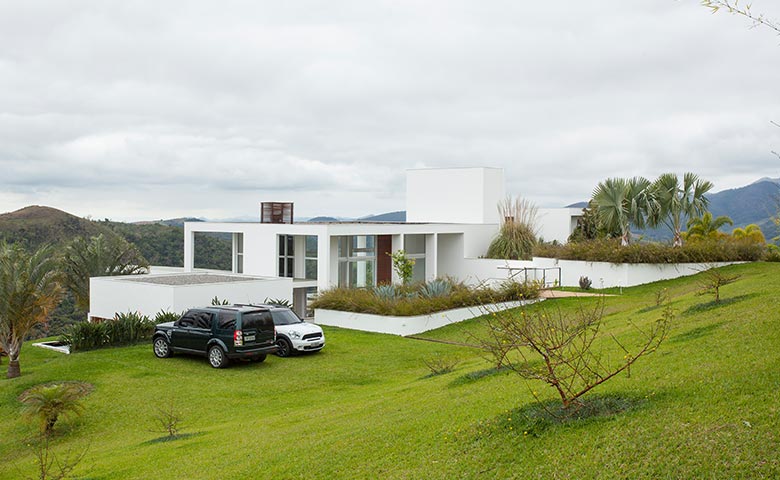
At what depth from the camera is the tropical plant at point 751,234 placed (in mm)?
29984

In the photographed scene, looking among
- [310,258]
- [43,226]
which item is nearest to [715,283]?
[310,258]

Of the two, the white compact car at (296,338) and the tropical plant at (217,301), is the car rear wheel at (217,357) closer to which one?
the white compact car at (296,338)

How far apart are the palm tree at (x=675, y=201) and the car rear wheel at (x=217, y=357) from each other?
20.4 metres

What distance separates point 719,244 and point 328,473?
2514 centimetres

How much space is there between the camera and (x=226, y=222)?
105 feet

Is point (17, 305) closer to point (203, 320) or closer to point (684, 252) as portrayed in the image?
point (203, 320)

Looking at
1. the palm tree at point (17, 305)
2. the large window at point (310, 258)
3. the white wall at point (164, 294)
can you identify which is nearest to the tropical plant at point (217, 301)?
the white wall at point (164, 294)

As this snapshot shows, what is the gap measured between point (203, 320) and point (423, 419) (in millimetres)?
9833

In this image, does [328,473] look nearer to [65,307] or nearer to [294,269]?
[294,269]

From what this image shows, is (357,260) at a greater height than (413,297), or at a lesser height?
greater

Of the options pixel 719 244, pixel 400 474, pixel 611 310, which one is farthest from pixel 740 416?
pixel 719 244

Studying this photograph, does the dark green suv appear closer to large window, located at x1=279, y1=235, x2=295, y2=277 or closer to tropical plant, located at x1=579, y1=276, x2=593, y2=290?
large window, located at x1=279, y1=235, x2=295, y2=277

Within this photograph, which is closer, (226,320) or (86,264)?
(226,320)

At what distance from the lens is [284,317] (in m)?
19.5
